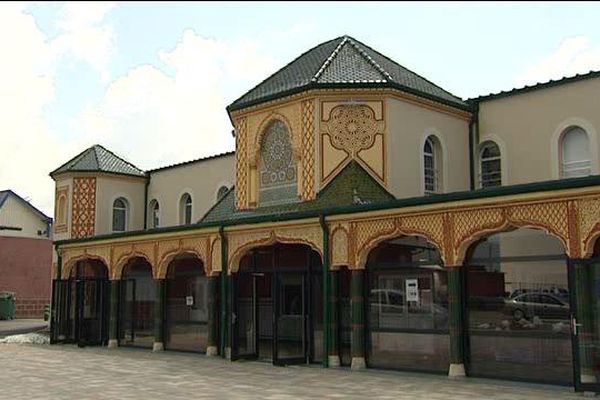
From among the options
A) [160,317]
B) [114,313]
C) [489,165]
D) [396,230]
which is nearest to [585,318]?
[396,230]

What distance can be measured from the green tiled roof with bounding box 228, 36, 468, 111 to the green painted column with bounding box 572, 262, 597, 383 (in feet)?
27.5

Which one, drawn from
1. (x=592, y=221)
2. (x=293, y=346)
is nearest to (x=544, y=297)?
(x=592, y=221)

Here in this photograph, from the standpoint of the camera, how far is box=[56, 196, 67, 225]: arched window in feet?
94.0

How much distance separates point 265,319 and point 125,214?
1420 cm

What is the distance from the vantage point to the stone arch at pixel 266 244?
53.9ft

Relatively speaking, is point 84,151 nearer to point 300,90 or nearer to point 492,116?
point 300,90

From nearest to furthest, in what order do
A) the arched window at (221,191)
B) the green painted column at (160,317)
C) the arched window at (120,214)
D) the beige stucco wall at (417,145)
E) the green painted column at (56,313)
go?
the beige stucco wall at (417,145) → the green painted column at (160,317) → the green painted column at (56,313) → the arched window at (221,191) → the arched window at (120,214)

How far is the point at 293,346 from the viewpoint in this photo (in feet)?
55.1

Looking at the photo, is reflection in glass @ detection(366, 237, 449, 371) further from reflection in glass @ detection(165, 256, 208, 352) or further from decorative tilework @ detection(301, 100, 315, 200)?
reflection in glass @ detection(165, 256, 208, 352)

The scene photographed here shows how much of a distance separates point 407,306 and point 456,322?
1.43m

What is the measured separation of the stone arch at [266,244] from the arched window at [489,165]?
6.84 meters

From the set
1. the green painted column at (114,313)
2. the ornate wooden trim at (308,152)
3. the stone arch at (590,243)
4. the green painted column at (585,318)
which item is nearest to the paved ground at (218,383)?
the green painted column at (585,318)

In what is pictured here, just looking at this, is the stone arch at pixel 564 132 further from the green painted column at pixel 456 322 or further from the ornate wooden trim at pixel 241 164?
the ornate wooden trim at pixel 241 164

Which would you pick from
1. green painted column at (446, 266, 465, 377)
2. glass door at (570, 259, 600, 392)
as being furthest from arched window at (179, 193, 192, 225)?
glass door at (570, 259, 600, 392)
